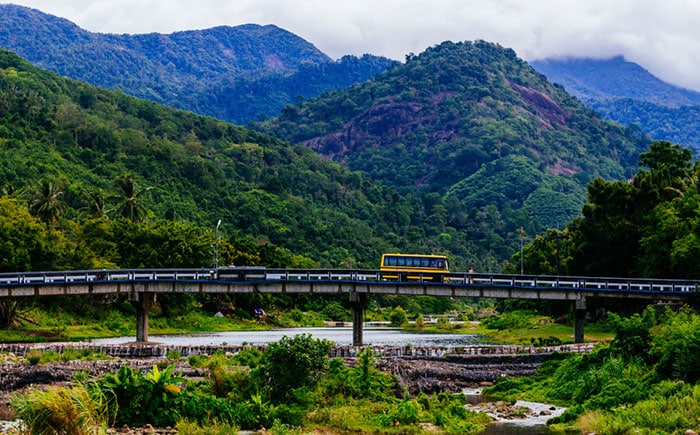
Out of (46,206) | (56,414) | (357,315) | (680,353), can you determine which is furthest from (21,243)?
(56,414)

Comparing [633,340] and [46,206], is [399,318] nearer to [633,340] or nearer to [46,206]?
[46,206]

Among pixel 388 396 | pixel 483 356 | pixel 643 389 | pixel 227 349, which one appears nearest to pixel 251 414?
pixel 388 396

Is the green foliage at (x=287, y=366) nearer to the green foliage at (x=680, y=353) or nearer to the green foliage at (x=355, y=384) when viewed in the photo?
the green foliage at (x=355, y=384)

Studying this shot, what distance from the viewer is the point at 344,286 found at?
8788cm

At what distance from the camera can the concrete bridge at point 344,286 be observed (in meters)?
86.1

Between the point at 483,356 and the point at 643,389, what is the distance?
2660 cm

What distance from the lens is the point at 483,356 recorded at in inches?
3041

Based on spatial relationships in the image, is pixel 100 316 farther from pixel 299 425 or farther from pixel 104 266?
pixel 299 425

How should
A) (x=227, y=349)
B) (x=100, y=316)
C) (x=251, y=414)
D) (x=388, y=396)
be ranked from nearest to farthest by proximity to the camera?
(x=251, y=414)
(x=388, y=396)
(x=227, y=349)
(x=100, y=316)

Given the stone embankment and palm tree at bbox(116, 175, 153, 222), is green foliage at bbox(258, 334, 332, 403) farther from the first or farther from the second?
palm tree at bbox(116, 175, 153, 222)

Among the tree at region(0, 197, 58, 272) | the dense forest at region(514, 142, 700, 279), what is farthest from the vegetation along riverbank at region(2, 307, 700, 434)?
the dense forest at region(514, 142, 700, 279)

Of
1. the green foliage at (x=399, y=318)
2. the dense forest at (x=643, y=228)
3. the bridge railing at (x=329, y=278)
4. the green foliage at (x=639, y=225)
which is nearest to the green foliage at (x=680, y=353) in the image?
the bridge railing at (x=329, y=278)

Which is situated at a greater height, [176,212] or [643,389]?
[176,212]

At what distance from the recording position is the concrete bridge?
86.1m
